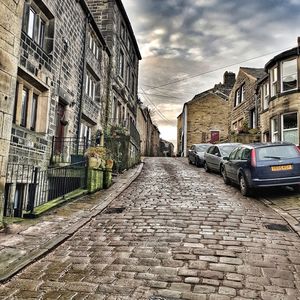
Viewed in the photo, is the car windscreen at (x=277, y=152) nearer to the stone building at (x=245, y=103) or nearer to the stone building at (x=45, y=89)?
the stone building at (x=45, y=89)

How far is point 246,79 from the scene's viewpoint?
87.1ft

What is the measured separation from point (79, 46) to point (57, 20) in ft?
9.32

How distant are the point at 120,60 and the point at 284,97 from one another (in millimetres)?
11951

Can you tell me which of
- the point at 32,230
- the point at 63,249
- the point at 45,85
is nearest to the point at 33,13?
the point at 45,85

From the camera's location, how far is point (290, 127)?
18406 mm

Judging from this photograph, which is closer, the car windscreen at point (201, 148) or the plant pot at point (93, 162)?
the plant pot at point (93, 162)

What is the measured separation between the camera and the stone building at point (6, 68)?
622 centimetres

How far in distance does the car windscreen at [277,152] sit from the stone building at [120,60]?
8.70 meters

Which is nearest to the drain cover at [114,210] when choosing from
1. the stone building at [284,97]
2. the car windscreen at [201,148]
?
the stone building at [284,97]

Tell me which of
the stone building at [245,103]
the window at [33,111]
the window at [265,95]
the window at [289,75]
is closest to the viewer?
the window at [33,111]

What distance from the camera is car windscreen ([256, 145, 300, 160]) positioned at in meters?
9.66

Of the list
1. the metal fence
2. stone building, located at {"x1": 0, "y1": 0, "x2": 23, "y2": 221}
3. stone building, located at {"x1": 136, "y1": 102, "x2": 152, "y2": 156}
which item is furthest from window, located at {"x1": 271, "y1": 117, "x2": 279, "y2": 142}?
stone building, located at {"x1": 0, "y1": 0, "x2": 23, "y2": 221}

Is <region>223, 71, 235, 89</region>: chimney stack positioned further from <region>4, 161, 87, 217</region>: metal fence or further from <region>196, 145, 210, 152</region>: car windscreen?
<region>4, 161, 87, 217</region>: metal fence

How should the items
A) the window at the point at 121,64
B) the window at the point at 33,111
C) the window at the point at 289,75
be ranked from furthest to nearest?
1. the window at the point at 121,64
2. the window at the point at 289,75
3. the window at the point at 33,111
